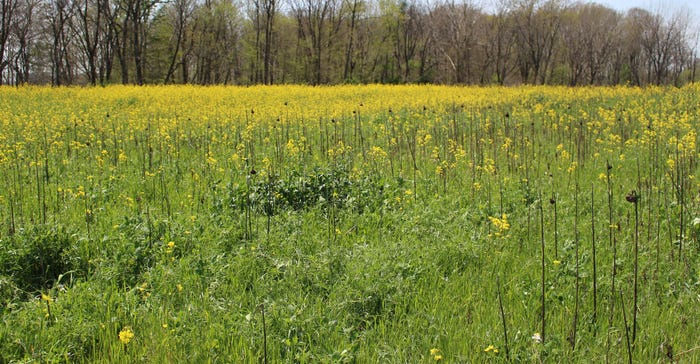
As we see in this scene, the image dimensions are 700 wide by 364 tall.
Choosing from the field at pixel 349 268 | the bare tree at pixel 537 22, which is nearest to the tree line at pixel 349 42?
the bare tree at pixel 537 22

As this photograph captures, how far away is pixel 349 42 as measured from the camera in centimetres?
5062

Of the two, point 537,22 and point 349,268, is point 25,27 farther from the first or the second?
point 349,268

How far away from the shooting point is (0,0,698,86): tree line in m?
41.8

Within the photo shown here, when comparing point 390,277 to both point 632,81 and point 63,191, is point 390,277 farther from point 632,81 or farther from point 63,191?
point 632,81

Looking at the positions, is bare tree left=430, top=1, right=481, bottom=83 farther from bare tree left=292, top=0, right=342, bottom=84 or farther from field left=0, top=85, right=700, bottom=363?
field left=0, top=85, right=700, bottom=363

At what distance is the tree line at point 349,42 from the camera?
41812 millimetres

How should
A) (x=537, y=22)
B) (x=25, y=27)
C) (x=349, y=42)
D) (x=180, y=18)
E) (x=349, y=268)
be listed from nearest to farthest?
(x=349, y=268)
(x=180, y=18)
(x=25, y=27)
(x=537, y=22)
(x=349, y=42)

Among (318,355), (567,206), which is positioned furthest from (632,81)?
(318,355)

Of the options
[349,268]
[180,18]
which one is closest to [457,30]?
[180,18]

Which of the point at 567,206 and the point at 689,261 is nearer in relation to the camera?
the point at 689,261

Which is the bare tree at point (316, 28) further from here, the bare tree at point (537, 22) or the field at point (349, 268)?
the field at point (349, 268)

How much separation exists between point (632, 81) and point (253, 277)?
6104cm

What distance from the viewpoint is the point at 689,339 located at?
2871mm

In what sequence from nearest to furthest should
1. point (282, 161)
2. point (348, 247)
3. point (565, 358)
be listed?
point (565, 358) → point (348, 247) → point (282, 161)
